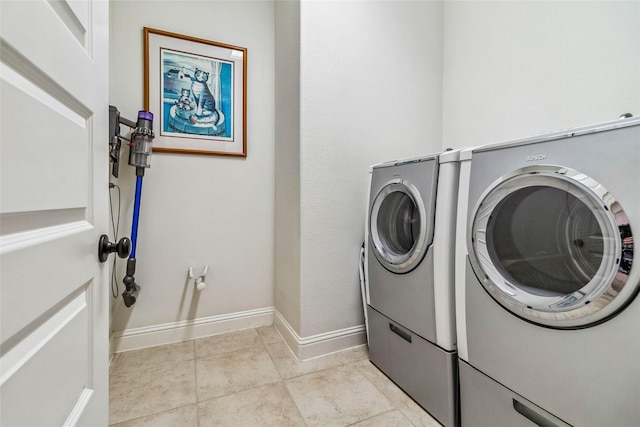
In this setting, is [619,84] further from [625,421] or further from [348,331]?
[348,331]

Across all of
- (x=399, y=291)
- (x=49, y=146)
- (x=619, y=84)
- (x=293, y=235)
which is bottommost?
(x=399, y=291)

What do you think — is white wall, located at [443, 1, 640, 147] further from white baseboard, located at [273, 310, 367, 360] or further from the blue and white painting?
the blue and white painting

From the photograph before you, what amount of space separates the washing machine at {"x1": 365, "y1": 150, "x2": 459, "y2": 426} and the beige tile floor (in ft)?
0.41

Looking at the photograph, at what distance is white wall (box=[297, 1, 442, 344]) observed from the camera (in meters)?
1.56


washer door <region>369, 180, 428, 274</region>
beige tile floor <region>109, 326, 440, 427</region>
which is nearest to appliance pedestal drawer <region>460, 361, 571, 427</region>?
beige tile floor <region>109, 326, 440, 427</region>

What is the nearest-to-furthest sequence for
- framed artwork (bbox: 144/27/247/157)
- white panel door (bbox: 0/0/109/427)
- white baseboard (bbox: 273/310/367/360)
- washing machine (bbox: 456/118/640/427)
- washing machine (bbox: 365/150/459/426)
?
white panel door (bbox: 0/0/109/427), washing machine (bbox: 456/118/640/427), washing machine (bbox: 365/150/459/426), white baseboard (bbox: 273/310/367/360), framed artwork (bbox: 144/27/247/157)

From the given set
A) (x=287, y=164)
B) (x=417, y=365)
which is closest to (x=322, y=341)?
(x=417, y=365)

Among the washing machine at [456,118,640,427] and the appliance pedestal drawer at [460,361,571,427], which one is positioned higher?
the washing machine at [456,118,640,427]

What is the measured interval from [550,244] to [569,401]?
441 mm

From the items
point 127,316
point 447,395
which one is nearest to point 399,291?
point 447,395

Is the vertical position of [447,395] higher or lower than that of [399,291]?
lower

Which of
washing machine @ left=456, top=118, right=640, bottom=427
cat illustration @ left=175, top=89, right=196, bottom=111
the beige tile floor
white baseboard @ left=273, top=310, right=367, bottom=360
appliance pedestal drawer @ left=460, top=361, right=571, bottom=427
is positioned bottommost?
the beige tile floor

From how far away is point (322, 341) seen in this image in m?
1.60

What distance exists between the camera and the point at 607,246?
70cm
